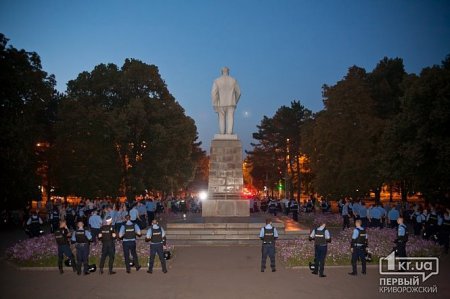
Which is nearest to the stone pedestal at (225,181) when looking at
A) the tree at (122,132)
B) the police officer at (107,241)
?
the police officer at (107,241)

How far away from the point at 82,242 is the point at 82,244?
0.09m

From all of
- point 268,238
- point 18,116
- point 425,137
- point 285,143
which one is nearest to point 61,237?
point 268,238

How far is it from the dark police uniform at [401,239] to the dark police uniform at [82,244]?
10.00 meters

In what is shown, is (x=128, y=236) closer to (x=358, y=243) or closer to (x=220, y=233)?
(x=220, y=233)

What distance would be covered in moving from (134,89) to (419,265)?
32994mm

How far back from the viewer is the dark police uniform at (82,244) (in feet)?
44.8

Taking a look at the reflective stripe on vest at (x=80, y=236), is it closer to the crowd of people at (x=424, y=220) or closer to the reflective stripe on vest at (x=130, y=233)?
the reflective stripe on vest at (x=130, y=233)

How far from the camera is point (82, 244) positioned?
13867 mm

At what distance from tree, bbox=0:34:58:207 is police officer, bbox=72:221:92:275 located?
1158 centimetres

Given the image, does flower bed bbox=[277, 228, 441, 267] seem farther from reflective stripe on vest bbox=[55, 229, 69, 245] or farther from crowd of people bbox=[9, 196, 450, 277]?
reflective stripe on vest bbox=[55, 229, 69, 245]

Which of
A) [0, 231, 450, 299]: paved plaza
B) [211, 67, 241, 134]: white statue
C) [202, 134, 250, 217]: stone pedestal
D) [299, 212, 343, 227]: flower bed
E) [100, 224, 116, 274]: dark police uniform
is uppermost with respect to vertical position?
[211, 67, 241, 134]: white statue

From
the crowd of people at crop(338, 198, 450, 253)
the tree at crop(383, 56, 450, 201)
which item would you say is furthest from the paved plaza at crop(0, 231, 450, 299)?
the tree at crop(383, 56, 450, 201)

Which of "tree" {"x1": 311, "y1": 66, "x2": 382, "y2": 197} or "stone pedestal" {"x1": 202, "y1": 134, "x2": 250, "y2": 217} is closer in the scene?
"stone pedestal" {"x1": 202, "y1": 134, "x2": 250, "y2": 217}

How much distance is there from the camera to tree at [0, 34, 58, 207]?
76.9 ft
